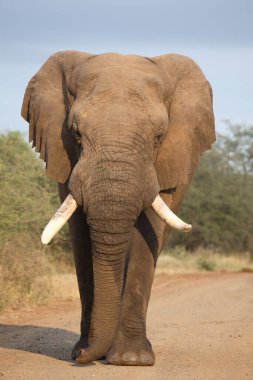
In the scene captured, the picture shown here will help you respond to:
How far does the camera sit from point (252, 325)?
11.5 m

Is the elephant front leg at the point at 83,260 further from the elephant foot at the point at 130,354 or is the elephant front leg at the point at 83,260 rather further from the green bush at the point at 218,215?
the green bush at the point at 218,215

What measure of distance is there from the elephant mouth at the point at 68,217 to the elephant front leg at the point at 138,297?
51 cm

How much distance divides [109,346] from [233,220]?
Result: 1046 inches

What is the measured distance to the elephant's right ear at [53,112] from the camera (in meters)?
8.49

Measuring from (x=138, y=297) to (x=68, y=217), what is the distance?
1.11 metres

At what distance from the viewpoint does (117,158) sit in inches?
296

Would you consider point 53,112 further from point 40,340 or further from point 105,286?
point 40,340

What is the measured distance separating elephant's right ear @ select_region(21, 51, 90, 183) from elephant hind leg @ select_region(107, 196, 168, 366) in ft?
2.81

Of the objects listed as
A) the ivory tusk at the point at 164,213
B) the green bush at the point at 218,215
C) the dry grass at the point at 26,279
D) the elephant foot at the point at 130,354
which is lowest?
the green bush at the point at 218,215

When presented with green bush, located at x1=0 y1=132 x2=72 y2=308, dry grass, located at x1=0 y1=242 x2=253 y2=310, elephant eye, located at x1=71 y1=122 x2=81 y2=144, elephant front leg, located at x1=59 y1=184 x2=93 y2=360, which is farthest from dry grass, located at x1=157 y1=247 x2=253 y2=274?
elephant eye, located at x1=71 y1=122 x2=81 y2=144

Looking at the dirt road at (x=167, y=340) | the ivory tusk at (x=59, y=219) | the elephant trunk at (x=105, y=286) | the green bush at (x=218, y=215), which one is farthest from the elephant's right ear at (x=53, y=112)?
the green bush at (x=218, y=215)

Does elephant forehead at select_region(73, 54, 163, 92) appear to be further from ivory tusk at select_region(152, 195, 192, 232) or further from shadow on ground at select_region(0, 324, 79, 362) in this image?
shadow on ground at select_region(0, 324, 79, 362)

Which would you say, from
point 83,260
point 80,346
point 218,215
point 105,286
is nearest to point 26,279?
point 80,346

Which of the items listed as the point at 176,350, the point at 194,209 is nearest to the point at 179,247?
the point at 194,209
